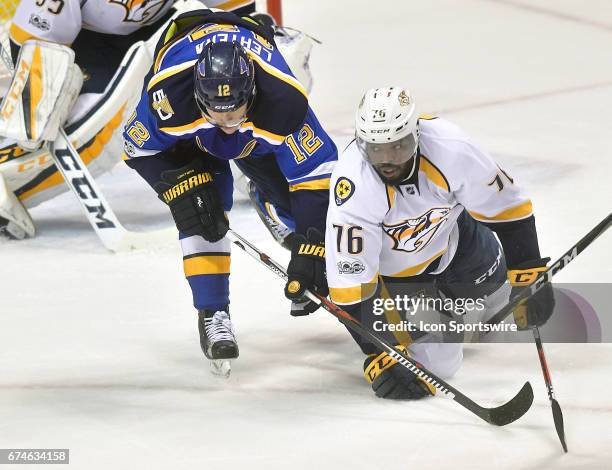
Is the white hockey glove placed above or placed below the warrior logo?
below

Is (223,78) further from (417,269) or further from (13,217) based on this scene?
(13,217)

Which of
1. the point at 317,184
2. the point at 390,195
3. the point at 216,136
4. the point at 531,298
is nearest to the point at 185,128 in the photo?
the point at 216,136

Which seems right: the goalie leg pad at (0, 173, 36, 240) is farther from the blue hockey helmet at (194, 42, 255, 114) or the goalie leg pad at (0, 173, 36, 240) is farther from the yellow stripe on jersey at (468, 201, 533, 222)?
the yellow stripe on jersey at (468, 201, 533, 222)

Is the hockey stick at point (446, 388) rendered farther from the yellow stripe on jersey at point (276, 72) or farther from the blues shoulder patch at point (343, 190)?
the yellow stripe on jersey at point (276, 72)

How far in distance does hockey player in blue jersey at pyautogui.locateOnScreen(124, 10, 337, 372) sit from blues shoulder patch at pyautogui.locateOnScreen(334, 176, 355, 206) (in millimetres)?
216

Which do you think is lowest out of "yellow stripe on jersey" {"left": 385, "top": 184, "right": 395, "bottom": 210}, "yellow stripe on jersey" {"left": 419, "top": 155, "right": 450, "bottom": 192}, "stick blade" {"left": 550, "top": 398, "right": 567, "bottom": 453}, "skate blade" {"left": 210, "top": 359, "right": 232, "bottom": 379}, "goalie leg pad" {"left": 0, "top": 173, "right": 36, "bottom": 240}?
"goalie leg pad" {"left": 0, "top": 173, "right": 36, "bottom": 240}

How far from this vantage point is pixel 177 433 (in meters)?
3.30

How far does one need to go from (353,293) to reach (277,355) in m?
0.51

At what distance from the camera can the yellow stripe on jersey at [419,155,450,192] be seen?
332 centimetres

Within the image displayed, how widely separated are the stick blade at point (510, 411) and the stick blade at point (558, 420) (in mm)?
71

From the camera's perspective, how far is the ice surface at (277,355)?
3178 millimetres

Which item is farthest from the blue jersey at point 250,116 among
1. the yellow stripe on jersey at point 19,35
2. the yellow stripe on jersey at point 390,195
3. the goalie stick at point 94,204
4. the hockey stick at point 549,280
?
the yellow stripe on jersey at point 19,35

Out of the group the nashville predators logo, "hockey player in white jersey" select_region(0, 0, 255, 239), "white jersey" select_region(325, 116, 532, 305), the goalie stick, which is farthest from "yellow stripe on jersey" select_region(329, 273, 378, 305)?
"hockey player in white jersey" select_region(0, 0, 255, 239)

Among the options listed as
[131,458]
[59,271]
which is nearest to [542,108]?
[59,271]
